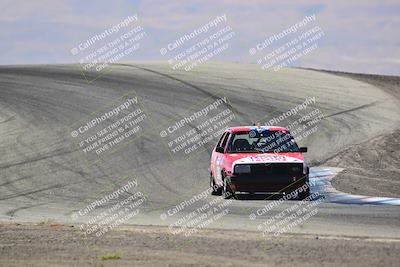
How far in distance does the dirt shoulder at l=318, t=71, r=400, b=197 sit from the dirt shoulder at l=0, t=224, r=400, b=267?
7.60 meters

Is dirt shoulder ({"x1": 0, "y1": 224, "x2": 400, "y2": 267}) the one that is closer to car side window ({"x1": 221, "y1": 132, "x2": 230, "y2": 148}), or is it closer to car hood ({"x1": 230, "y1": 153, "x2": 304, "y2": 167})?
car hood ({"x1": 230, "y1": 153, "x2": 304, "y2": 167})

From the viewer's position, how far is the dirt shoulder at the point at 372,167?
19.0 m

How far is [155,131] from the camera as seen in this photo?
2495 centimetres

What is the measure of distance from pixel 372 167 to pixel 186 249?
15512 mm

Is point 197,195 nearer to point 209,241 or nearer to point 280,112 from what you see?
point 209,241

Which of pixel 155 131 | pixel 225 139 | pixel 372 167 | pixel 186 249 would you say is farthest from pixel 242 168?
pixel 372 167

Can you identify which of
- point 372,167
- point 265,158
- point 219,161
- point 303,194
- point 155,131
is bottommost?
point 372,167

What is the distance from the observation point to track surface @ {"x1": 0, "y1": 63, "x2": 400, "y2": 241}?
1471 cm

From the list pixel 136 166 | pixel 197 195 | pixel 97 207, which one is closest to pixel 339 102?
pixel 136 166

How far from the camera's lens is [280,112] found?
30.8 metres

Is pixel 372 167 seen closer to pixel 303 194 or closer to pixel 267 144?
pixel 267 144

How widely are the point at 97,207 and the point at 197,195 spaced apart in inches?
118

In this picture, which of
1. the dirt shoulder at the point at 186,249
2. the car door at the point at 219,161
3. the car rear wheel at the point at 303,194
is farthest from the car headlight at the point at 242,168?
the dirt shoulder at the point at 186,249

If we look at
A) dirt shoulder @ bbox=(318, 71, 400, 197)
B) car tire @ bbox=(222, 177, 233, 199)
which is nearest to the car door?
car tire @ bbox=(222, 177, 233, 199)
